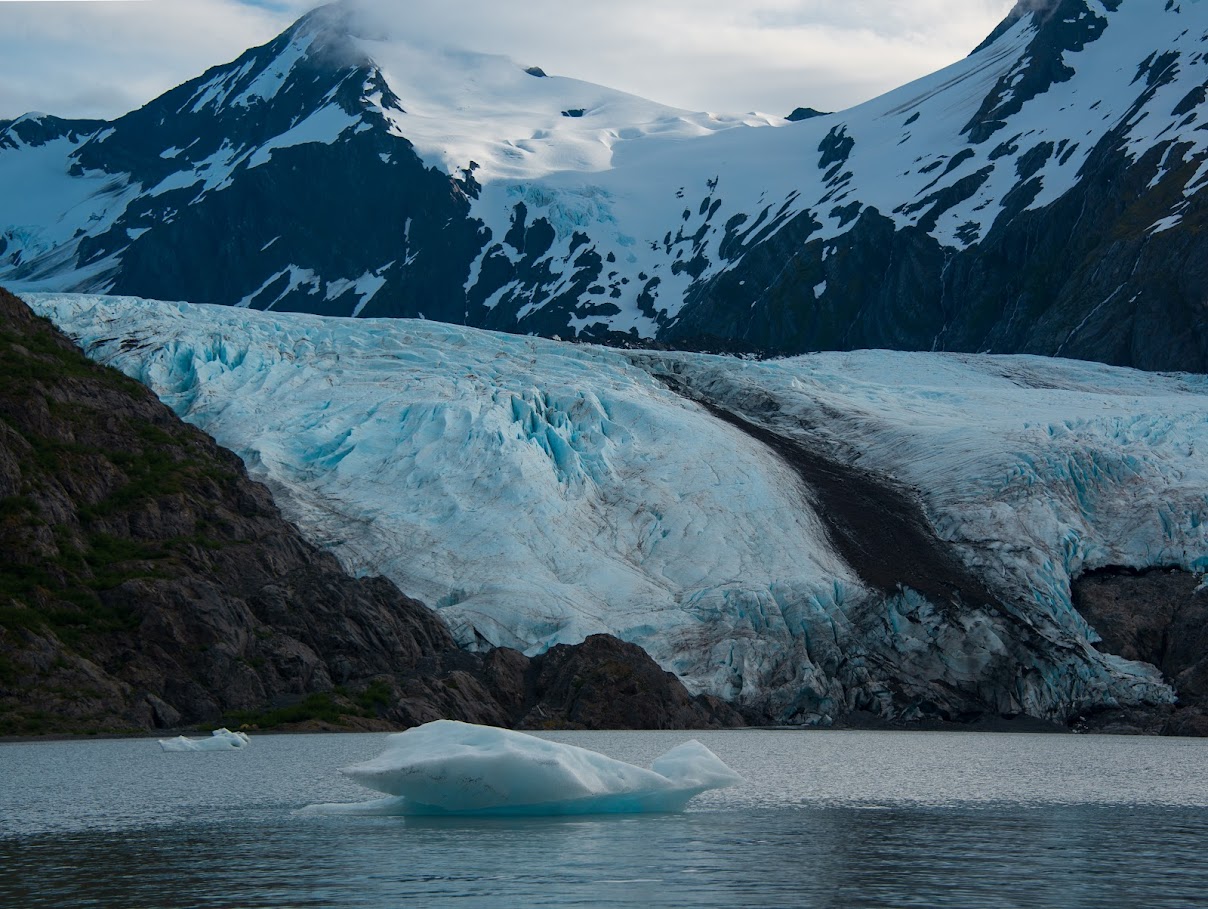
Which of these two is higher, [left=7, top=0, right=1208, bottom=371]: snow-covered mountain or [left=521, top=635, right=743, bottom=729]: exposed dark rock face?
[left=7, top=0, right=1208, bottom=371]: snow-covered mountain

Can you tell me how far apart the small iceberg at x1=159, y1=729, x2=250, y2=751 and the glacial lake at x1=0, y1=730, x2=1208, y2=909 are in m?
1.48

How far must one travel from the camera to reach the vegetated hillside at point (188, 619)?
1645 inches

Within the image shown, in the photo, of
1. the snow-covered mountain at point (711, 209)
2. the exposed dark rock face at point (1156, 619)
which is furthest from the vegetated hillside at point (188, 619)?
the snow-covered mountain at point (711, 209)

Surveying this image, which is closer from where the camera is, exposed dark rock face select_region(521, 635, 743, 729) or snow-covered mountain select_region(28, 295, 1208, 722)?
exposed dark rock face select_region(521, 635, 743, 729)

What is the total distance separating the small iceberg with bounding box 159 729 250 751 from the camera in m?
36.5

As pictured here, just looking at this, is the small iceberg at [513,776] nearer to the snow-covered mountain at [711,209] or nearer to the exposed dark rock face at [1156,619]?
the exposed dark rock face at [1156,619]

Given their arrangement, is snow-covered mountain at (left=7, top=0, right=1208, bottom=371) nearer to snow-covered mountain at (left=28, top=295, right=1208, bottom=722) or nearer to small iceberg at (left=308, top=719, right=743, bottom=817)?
snow-covered mountain at (left=28, top=295, right=1208, bottom=722)

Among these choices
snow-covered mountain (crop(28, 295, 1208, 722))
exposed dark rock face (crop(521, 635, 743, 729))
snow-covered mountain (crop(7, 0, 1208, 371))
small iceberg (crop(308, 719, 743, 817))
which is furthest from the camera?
snow-covered mountain (crop(7, 0, 1208, 371))

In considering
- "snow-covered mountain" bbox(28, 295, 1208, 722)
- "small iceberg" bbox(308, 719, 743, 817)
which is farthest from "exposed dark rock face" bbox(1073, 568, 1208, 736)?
"small iceberg" bbox(308, 719, 743, 817)

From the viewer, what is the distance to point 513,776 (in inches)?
911

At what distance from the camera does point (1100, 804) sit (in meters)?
27.0

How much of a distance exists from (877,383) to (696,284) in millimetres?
69370

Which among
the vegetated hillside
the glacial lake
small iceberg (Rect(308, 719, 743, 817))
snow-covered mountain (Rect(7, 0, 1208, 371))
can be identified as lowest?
the glacial lake

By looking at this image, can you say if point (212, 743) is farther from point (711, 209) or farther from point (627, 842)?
point (711, 209)
